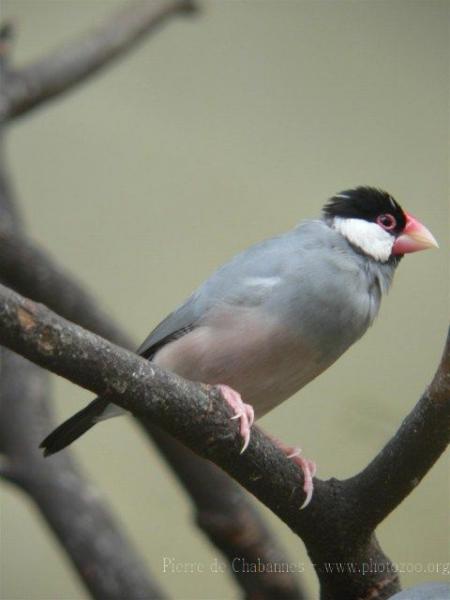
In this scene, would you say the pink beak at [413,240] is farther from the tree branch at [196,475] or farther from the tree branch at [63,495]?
the tree branch at [63,495]

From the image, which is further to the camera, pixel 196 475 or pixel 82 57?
pixel 82 57

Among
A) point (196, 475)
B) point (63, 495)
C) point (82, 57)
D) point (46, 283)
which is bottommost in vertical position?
point (63, 495)

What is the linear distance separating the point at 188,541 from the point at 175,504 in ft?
0.53

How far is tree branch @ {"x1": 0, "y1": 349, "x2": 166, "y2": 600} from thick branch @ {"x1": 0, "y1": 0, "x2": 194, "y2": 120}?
700mm

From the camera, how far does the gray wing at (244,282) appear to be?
1766mm

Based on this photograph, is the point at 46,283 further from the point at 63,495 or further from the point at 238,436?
the point at 238,436

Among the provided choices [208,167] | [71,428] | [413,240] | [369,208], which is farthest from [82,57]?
[71,428]

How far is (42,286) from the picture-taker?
78.0 inches

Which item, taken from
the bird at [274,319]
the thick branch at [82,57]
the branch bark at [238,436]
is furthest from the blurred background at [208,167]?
the branch bark at [238,436]

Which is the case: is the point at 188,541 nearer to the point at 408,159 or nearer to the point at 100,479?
the point at 100,479

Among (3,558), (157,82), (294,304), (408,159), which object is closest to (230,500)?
(294,304)

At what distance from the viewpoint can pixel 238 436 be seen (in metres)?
1.32

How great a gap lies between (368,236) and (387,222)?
99 millimetres

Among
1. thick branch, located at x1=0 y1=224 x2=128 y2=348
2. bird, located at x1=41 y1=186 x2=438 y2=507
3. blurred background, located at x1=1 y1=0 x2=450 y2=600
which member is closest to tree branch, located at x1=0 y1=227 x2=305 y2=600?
thick branch, located at x1=0 y1=224 x2=128 y2=348
